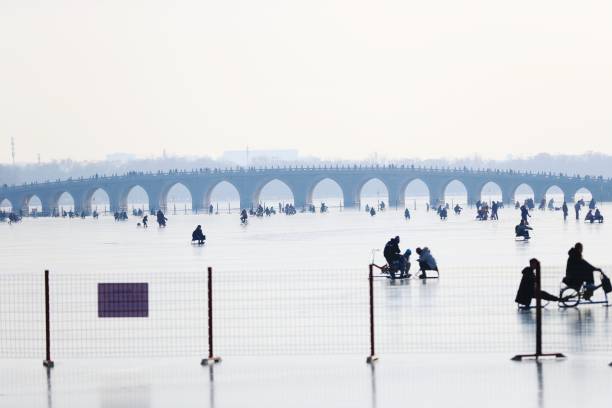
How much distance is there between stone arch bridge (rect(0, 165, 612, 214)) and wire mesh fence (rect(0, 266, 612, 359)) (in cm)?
10467

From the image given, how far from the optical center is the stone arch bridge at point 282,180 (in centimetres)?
12825

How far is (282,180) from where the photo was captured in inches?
5123

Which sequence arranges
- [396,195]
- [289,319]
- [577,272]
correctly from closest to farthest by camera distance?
[289,319], [577,272], [396,195]

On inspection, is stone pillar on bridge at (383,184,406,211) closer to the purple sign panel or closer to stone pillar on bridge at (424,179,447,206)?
stone pillar on bridge at (424,179,447,206)

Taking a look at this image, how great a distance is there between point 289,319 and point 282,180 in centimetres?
11423

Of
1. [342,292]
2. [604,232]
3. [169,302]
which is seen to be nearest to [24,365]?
[169,302]

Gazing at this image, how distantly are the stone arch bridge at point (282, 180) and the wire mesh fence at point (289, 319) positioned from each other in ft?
343

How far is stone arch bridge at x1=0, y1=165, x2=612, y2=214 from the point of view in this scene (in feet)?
421

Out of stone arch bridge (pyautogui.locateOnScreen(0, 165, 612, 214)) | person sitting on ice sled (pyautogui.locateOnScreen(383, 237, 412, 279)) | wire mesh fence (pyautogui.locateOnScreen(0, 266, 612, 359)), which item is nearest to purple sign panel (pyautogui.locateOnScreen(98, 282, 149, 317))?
wire mesh fence (pyautogui.locateOnScreen(0, 266, 612, 359))

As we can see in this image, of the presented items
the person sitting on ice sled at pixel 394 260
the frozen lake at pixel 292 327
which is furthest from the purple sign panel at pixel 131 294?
the person sitting on ice sled at pixel 394 260

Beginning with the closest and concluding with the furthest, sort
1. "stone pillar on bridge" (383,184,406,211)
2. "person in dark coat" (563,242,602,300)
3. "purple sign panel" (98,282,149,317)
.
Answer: "purple sign panel" (98,282,149,317)
"person in dark coat" (563,242,602,300)
"stone pillar on bridge" (383,184,406,211)

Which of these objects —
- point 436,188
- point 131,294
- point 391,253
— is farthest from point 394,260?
point 436,188

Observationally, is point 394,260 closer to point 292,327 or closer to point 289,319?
point 289,319

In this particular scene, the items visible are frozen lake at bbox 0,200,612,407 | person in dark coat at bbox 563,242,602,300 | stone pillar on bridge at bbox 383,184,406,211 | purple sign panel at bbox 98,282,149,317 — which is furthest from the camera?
stone pillar on bridge at bbox 383,184,406,211
